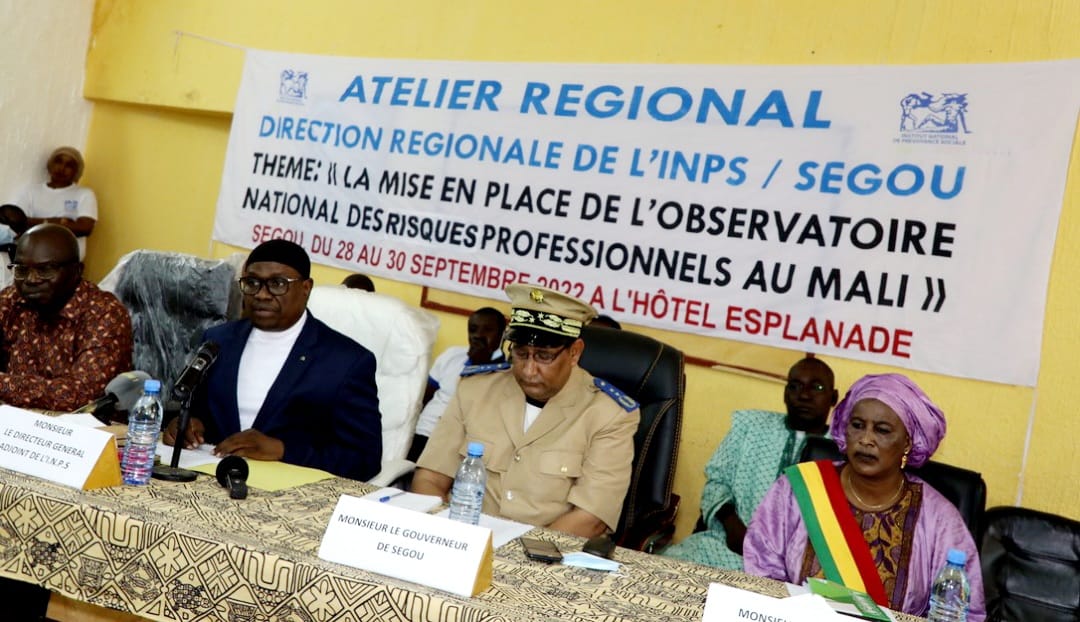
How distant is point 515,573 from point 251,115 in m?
4.55

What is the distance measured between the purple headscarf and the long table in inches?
24.5

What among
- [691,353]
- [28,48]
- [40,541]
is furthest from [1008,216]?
[28,48]

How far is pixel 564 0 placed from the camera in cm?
503

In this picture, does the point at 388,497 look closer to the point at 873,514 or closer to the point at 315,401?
the point at 315,401

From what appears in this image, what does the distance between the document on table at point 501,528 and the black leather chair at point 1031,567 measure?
143 centimetres

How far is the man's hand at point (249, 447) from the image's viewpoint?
8.44 feet

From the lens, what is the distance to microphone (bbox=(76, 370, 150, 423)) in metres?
2.57

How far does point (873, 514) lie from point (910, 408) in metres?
0.28

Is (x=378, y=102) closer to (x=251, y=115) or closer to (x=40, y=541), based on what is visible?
(x=251, y=115)

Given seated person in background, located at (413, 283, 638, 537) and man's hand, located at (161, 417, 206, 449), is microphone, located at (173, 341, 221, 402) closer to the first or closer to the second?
man's hand, located at (161, 417, 206, 449)

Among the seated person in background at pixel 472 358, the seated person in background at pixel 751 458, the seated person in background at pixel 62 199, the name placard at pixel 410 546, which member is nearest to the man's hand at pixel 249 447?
the name placard at pixel 410 546

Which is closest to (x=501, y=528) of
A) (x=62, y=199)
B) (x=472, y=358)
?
(x=472, y=358)

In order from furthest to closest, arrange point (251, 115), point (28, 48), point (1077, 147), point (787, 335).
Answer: point (28, 48) < point (251, 115) < point (787, 335) < point (1077, 147)

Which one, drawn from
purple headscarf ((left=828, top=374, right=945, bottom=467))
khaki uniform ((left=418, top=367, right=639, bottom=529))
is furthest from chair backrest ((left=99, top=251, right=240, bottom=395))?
purple headscarf ((left=828, top=374, right=945, bottom=467))
